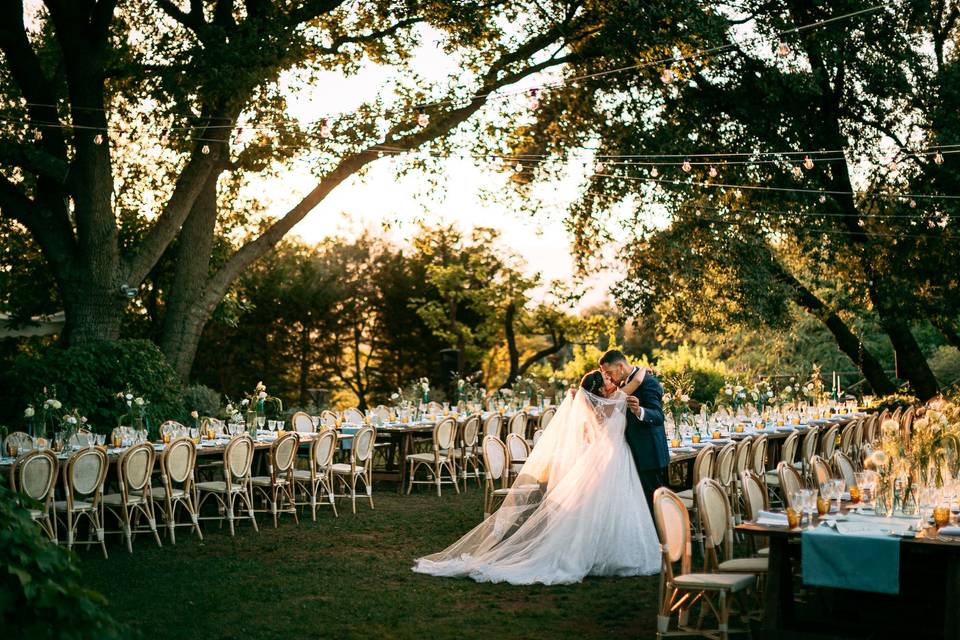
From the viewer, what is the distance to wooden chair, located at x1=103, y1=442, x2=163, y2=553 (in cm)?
912

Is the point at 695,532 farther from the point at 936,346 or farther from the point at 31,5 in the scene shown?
the point at 936,346

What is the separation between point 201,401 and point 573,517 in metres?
10.1

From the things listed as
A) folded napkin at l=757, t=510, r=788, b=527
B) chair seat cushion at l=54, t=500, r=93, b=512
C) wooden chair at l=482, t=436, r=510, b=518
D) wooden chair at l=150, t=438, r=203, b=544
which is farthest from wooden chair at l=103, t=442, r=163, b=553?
folded napkin at l=757, t=510, r=788, b=527

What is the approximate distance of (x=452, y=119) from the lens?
16.6 meters

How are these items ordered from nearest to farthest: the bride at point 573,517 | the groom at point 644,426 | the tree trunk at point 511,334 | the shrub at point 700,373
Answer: the bride at point 573,517
the groom at point 644,426
the shrub at point 700,373
the tree trunk at point 511,334

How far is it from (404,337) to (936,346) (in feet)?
50.6

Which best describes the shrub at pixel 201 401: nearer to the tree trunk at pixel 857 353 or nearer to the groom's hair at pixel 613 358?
the groom's hair at pixel 613 358

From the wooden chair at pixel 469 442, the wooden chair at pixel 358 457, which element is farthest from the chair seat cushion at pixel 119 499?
the wooden chair at pixel 469 442

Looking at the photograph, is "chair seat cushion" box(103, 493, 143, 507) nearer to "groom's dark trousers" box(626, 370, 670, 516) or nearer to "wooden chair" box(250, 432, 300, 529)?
"wooden chair" box(250, 432, 300, 529)

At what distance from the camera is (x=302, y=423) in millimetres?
13180

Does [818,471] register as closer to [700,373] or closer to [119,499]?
[119,499]

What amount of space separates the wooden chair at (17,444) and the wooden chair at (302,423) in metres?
3.50

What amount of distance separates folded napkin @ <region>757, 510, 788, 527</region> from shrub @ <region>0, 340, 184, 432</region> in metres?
9.67

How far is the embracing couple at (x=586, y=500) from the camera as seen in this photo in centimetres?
784
